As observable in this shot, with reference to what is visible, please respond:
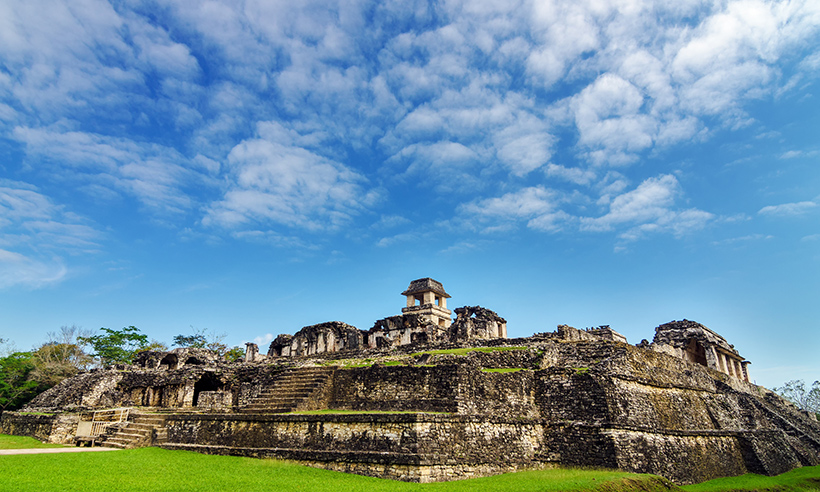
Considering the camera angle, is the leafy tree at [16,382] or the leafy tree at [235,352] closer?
the leafy tree at [16,382]

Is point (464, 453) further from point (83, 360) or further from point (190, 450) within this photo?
point (83, 360)

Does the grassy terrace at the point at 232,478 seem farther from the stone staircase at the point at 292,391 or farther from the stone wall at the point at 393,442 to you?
the stone staircase at the point at 292,391

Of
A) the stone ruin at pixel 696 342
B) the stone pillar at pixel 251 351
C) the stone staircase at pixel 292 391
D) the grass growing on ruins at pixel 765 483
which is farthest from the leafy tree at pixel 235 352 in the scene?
the grass growing on ruins at pixel 765 483

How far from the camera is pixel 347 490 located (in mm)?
9602

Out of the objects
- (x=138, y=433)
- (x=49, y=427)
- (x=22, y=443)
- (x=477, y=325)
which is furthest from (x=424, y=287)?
(x=22, y=443)

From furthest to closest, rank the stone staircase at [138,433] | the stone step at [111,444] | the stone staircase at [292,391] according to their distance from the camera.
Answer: the stone step at [111,444], the stone staircase at [138,433], the stone staircase at [292,391]

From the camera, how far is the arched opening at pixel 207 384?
21.8 m

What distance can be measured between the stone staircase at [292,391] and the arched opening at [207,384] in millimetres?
5700

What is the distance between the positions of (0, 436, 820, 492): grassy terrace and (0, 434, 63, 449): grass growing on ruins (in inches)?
212

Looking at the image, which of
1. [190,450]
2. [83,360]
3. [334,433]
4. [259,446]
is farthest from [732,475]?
[83,360]

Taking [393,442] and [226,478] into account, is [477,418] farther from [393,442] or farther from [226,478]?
[226,478]

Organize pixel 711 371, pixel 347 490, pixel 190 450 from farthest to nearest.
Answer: pixel 711 371
pixel 190 450
pixel 347 490

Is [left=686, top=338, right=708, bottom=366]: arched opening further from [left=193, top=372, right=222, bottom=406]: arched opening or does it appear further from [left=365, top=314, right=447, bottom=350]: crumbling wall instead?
[left=193, top=372, right=222, bottom=406]: arched opening

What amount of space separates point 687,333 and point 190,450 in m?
25.6
